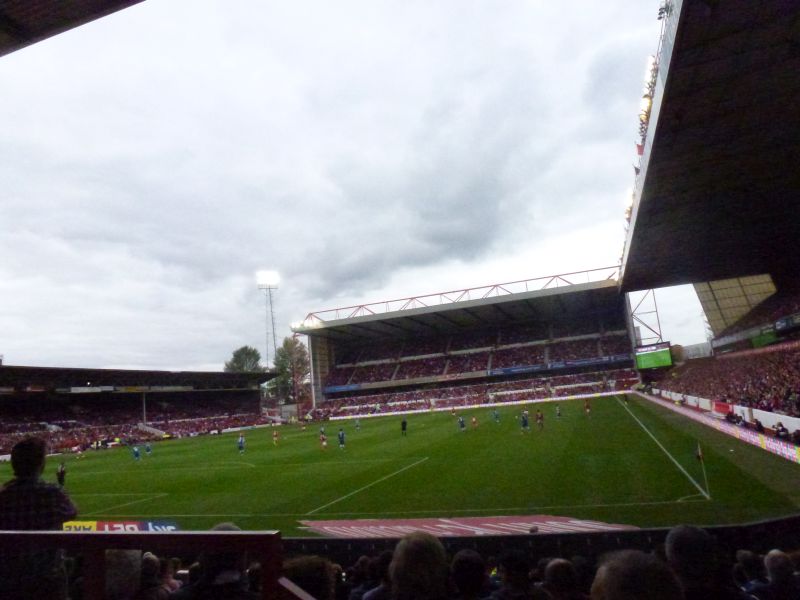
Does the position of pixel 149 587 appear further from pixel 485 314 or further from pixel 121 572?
pixel 485 314

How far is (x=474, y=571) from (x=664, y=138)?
756 inches

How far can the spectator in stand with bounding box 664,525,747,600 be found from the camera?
8.08ft

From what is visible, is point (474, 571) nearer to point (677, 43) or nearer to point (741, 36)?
point (677, 43)

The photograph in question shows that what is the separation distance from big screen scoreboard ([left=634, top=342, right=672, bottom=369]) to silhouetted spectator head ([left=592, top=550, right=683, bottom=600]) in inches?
2340

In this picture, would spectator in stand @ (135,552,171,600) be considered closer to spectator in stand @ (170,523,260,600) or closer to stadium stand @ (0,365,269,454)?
spectator in stand @ (170,523,260,600)

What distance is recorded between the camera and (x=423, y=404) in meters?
68.2

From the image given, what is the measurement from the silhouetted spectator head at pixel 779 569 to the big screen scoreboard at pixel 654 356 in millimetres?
56163

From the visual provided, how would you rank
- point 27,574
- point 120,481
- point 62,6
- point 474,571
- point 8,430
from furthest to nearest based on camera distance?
point 8,430 < point 120,481 < point 62,6 < point 474,571 < point 27,574

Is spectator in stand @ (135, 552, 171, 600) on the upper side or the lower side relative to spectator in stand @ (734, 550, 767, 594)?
upper

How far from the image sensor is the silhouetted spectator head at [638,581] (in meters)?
1.82

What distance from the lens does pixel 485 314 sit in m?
74.2

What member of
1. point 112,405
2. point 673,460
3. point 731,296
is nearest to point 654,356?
point 731,296

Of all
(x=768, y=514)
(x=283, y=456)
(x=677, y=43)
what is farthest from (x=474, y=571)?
(x=283, y=456)

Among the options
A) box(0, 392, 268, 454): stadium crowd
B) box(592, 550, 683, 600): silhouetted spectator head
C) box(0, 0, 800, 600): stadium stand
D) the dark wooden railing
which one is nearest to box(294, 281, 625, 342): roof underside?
box(0, 392, 268, 454): stadium crowd
